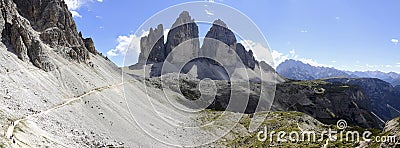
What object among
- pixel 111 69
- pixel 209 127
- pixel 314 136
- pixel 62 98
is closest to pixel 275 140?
pixel 314 136

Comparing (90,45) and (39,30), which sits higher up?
(90,45)

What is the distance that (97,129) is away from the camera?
6062 centimetres

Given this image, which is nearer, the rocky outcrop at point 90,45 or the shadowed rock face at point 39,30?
the shadowed rock face at point 39,30

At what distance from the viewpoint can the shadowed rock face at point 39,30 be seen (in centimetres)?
8388

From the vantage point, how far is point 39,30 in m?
116

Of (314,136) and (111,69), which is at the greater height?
(111,69)

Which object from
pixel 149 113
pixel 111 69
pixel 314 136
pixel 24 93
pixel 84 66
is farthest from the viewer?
pixel 111 69

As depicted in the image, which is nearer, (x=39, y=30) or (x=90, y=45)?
(x=39, y=30)

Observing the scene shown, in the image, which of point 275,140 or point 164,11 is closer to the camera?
point 164,11

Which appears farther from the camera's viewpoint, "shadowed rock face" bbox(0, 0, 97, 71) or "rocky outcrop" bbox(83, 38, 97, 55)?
"rocky outcrop" bbox(83, 38, 97, 55)

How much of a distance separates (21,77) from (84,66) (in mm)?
48121

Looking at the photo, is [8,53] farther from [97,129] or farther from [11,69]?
[97,129]

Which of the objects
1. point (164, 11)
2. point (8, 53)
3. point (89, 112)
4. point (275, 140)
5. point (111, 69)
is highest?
point (111, 69)

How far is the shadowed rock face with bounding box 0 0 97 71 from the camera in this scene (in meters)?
83.9
